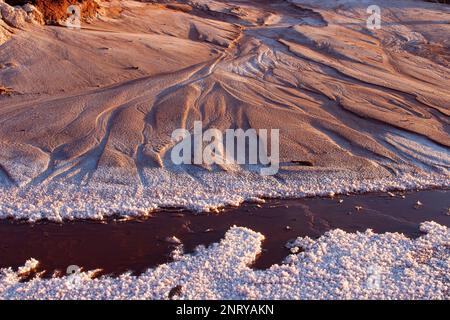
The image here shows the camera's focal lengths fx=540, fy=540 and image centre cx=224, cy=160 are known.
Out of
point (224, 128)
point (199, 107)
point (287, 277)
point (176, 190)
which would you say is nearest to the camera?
point (287, 277)

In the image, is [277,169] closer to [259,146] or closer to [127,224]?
[259,146]

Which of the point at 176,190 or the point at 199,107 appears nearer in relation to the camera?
the point at 176,190

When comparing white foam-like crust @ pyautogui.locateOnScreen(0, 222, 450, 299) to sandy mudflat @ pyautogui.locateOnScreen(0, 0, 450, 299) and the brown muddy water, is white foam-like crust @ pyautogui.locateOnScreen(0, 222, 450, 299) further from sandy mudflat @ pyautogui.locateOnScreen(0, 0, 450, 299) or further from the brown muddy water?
the brown muddy water

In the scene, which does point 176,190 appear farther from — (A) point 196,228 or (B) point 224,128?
(B) point 224,128

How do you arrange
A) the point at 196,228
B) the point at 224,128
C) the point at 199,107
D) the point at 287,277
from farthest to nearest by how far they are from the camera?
the point at 199,107, the point at 224,128, the point at 196,228, the point at 287,277

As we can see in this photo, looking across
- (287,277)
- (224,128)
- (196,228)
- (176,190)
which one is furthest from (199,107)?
(287,277)

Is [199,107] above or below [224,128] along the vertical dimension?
above
